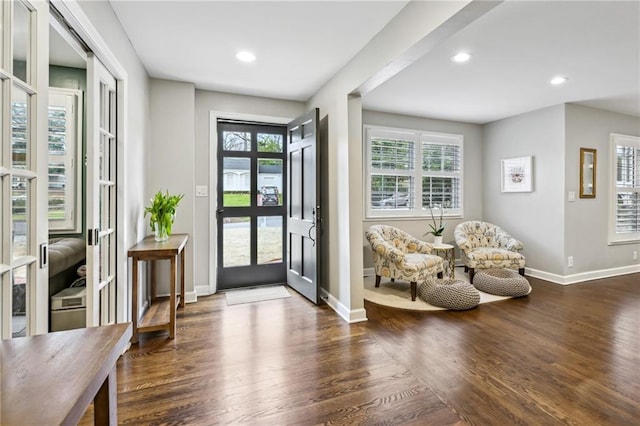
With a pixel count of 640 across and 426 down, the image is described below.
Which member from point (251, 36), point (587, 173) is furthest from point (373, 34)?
point (587, 173)

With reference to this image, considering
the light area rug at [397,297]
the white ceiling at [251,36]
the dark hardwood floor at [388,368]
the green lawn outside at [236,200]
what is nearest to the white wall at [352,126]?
the white ceiling at [251,36]

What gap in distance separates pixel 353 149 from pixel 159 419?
95.7 inches

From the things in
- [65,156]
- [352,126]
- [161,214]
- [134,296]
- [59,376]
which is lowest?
[134,296]

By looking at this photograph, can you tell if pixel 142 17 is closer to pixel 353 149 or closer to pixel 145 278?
pixel 353 149

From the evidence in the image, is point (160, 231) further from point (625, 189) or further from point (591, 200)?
point (625, 189)

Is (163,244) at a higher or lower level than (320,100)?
lower

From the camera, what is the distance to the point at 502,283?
3646mm

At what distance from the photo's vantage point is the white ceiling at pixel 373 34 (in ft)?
7.10

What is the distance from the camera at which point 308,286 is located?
349 centimetres

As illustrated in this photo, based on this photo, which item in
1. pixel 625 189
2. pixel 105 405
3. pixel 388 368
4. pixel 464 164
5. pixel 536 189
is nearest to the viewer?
pixel 105 405

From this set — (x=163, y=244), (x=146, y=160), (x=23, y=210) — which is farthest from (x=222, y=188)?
(x=23, y=210)

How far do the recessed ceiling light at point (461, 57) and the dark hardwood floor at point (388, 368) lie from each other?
8.29 ft

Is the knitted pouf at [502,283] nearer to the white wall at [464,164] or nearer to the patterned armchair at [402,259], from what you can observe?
the patterned armchair at [402,259]

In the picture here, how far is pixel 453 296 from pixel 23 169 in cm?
344
